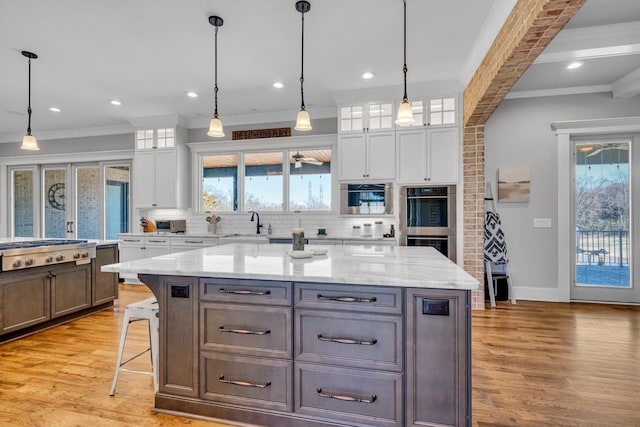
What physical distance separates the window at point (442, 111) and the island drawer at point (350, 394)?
11.6 ft

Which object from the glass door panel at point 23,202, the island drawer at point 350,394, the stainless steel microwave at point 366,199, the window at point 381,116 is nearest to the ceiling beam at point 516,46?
the window at point 381,116

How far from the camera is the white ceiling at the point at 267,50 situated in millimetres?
2783

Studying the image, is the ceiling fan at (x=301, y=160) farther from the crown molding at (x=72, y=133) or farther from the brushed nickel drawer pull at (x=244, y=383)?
the brushed nickel drawer pull at (x=244, y=383)

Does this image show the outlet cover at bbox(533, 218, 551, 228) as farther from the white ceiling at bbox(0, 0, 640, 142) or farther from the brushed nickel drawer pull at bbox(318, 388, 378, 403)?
the brushed nickel drawer pull at bbox(318, 388, 378, 403)

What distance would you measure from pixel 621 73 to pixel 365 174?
3285 millimetres

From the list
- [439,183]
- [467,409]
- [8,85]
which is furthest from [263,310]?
[8,85]

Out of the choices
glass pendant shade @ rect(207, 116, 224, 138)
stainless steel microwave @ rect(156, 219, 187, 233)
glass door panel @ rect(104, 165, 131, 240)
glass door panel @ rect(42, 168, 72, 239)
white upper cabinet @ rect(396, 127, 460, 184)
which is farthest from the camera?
glass door panel @ rect(42, 168, 72, 239)

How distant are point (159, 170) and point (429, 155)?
448 cm

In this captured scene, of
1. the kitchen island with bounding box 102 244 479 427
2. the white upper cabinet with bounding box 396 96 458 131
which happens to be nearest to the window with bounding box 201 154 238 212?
the white upper cabinet with bounding box 396 96 458 131

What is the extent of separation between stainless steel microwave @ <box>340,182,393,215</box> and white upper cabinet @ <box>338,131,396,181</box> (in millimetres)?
136

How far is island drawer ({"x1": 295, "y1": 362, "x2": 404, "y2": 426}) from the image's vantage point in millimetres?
1774

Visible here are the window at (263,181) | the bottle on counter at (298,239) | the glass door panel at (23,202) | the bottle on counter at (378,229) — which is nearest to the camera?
the bottle on counter at (298,239)

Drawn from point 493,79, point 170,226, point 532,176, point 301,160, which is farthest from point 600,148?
point 170,226

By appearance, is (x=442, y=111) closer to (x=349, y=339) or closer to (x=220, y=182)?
(x=349, y=339)
